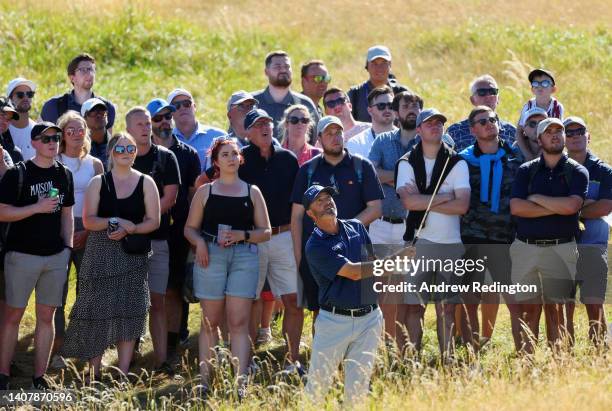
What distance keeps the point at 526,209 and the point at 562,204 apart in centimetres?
31

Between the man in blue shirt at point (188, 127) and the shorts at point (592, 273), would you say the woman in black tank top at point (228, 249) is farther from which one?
the shorts at point (592, 273)

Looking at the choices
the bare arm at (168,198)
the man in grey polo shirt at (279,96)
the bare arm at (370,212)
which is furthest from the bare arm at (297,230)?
the man in grey polo shirt at (279,96)

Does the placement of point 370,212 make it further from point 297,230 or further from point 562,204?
point 562,204

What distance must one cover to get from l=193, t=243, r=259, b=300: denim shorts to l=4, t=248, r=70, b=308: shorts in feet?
3.93

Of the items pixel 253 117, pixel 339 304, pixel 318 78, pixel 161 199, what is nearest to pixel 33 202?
pixel 161 199

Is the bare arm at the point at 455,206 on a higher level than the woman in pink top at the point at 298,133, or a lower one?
lower

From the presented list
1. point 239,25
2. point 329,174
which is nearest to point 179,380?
point 329,174

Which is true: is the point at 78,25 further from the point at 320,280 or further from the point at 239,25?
the point at 320,280

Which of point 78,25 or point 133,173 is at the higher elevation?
point 78,25

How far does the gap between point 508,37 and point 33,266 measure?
49.6 feet

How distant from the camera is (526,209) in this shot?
9820 mm

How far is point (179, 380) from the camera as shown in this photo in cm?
1038

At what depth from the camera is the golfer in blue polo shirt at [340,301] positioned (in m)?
8.23

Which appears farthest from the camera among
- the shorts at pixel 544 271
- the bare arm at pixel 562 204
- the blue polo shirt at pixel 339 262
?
the shorts at pixel 544 271
